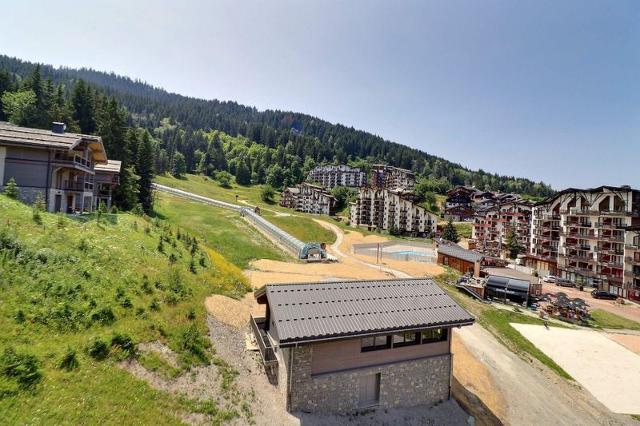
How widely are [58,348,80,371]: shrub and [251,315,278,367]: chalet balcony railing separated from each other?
8.80 m

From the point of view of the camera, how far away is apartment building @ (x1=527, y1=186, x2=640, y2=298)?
60000 millimetres

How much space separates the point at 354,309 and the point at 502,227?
311ft

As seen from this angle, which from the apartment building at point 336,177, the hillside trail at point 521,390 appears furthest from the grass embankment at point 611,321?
the apartment building at point 336,177

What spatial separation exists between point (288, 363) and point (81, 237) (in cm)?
1872

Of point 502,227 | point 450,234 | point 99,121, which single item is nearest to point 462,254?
point 450,234

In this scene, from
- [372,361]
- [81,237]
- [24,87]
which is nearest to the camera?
[372,361]

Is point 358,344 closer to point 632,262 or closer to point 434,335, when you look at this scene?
point 434,335

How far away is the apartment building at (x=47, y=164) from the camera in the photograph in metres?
31.1

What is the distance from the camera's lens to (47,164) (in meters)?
32.7

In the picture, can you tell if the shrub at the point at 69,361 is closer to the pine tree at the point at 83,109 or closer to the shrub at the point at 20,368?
the shrub at the point at 20,368

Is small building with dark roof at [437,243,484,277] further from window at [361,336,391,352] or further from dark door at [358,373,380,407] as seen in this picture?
dark door at [358,373,380,407]

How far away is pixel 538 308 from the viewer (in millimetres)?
47812

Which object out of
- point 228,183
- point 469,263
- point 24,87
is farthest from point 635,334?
point 228,183

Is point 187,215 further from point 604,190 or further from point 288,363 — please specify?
point 604,190
